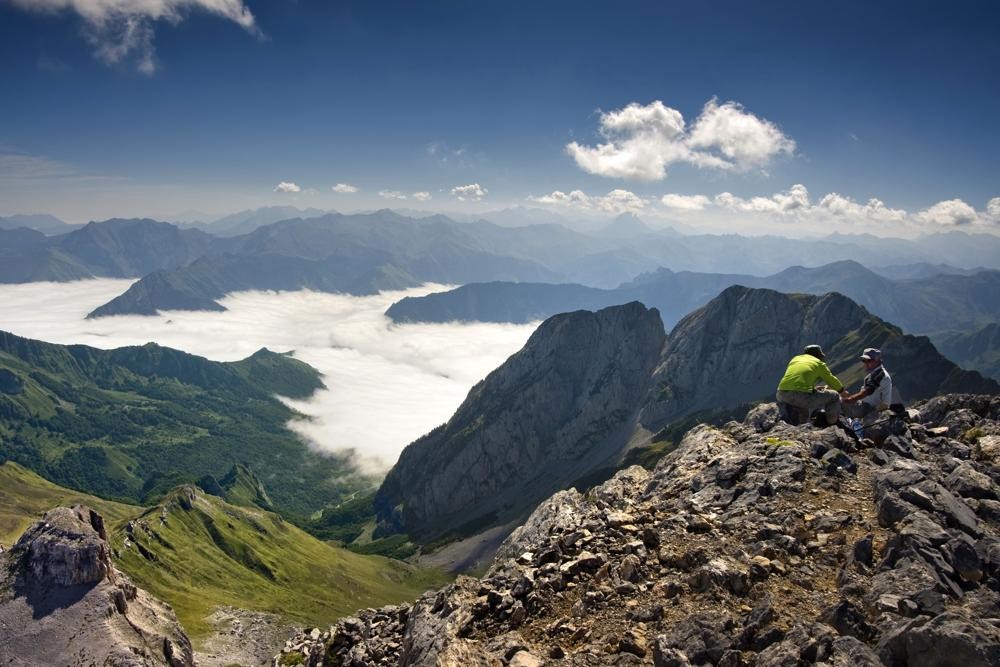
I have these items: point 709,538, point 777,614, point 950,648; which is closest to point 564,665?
point 777,614

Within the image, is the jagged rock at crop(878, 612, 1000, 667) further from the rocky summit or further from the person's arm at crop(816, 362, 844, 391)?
the person's arm at crop(816, 362, 844, 391)

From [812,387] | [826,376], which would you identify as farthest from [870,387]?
[812,387]

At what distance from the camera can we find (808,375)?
31.4 metres

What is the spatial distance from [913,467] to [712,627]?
14.3m

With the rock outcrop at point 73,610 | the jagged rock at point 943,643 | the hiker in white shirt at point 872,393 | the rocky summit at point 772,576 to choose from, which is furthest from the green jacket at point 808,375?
the rock outcrop at point 73,610

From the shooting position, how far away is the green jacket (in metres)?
30.9

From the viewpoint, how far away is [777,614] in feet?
55.7

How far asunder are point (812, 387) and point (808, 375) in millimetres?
870

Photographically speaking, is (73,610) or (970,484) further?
(73,610)

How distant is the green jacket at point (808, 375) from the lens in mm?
30891

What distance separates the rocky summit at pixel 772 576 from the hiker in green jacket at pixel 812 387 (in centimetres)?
265

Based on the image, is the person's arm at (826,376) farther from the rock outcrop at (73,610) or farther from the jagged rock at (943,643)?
the rock outcrop at (73,610)

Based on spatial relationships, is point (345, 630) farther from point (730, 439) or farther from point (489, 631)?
point (730, 439)

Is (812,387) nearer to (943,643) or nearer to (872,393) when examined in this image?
(872,393)
